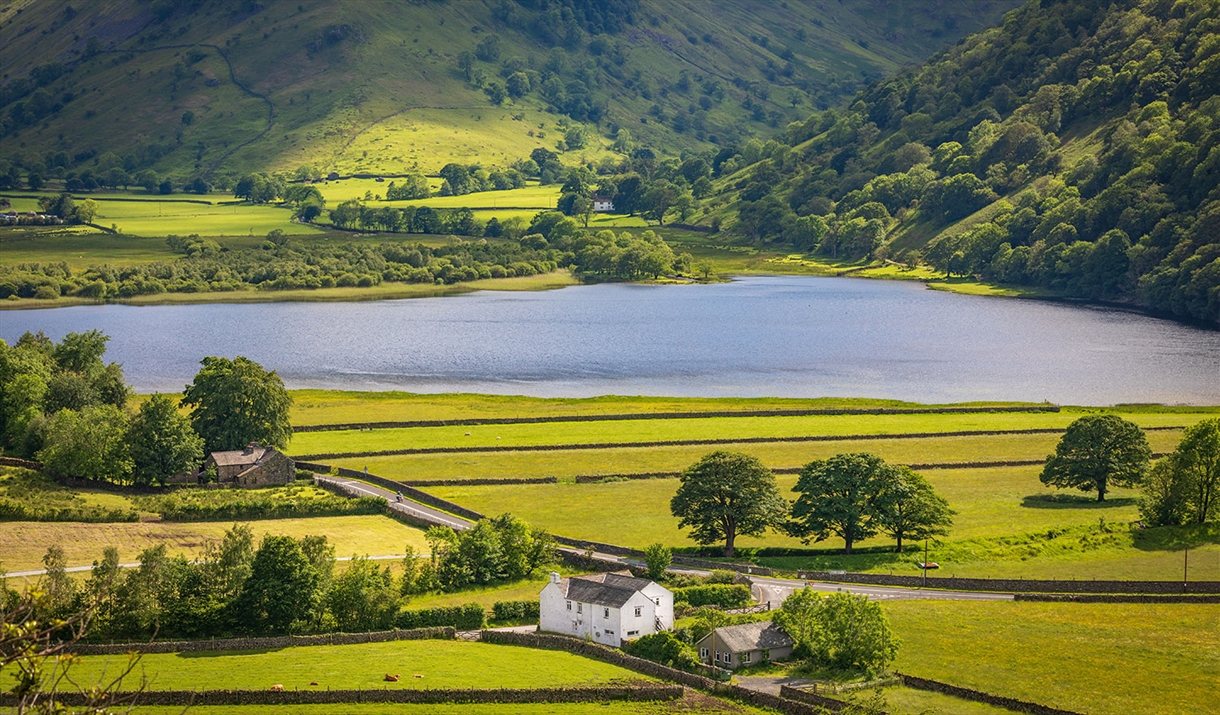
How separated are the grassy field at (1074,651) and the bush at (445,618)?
18824mm

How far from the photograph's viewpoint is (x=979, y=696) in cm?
4891

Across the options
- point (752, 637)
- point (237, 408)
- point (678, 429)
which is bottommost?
point (752, 637)

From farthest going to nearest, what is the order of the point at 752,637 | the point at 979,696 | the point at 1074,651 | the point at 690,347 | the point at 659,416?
the point at 690,347
the point at 659,416
the point at 752,637
the point at 1074,651
the point at 979,696

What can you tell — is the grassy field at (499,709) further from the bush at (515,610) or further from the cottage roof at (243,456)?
the cottage roof at (243,456)

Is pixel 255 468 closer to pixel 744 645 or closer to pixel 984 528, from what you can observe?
pixel 744 645

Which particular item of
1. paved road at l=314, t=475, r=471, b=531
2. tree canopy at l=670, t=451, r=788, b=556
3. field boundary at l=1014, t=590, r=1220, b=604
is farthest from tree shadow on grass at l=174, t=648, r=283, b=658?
field boundary at l=1014, t=590, r=1220, b=604

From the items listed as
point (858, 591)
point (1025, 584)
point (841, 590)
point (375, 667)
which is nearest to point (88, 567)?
point (375, 667)

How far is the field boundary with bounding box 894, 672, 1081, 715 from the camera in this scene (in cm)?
4728

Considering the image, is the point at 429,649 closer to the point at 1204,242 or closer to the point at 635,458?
the point at 635,458

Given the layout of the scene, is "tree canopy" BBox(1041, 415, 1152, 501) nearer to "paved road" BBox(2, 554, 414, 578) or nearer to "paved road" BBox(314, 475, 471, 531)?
"paved road" BBox(314, 475, 471, 531)

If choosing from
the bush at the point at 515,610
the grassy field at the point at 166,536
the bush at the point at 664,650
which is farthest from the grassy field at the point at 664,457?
the bush at the point at 664,650

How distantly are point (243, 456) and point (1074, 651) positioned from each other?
190ft

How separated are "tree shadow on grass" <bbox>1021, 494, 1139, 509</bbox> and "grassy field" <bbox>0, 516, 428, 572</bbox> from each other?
3700 cm

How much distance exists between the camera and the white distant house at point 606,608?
189 feet
